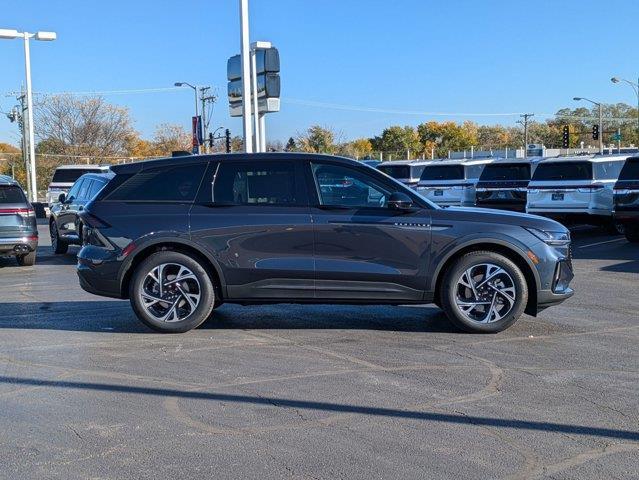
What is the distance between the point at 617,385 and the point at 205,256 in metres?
3.98

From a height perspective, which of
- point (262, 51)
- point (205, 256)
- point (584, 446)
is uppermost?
point (262, 51)

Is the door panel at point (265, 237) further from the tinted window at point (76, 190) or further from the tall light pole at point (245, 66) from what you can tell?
the tinted window at point (76, 190)

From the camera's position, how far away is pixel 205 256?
757 centimetres

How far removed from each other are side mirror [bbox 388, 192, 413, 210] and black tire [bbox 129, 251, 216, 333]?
1.98 meters

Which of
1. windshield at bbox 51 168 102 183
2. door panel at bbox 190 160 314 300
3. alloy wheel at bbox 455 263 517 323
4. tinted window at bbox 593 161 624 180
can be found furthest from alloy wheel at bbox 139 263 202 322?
windshield at bbox 51 168 102 183

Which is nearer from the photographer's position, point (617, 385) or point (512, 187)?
point (617, 385)

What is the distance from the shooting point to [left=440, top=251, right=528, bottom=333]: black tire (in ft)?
24.3

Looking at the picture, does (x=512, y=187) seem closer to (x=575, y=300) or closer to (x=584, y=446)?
(x=575, y=300)

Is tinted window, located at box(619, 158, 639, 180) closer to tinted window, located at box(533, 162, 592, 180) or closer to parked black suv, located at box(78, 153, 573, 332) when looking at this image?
tinted window, located at box(533, 162, 592, 180)

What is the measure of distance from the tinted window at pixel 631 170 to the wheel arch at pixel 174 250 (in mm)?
10952

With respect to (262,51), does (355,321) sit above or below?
below

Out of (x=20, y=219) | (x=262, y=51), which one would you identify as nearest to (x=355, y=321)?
(x=20, y=219)

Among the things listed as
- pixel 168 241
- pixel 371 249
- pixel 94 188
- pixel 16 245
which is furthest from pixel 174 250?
pixel 16 245

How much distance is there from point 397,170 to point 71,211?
12878mm
